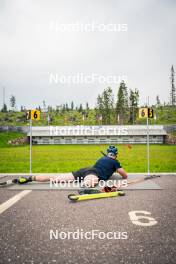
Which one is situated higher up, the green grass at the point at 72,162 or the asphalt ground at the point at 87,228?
the asphalt ground at the point at 87,228

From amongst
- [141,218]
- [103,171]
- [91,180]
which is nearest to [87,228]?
[141,218]

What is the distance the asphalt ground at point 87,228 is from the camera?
3.25m

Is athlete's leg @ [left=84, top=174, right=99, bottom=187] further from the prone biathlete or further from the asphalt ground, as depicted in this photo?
the asphalt ground

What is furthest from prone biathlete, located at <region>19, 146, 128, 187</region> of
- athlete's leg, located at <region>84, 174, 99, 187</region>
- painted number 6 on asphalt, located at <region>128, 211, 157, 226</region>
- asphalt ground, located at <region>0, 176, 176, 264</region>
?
painted number 6 on asphalt, located at <region>128, 211, 157, 226</region>

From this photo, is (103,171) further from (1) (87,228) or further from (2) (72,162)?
(2) (72,162)

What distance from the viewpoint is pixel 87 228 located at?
4262 mm

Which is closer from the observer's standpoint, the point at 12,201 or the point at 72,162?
the point at 12,201

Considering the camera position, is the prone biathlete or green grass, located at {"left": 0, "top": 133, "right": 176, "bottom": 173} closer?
the prone biathlete

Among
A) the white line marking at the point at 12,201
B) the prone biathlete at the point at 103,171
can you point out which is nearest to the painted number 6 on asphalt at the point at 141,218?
the prone biathlete at the point at 103,171

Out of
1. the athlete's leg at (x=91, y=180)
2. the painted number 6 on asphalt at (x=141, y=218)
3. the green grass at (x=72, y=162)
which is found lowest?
the green grass at (x=72, y=162)

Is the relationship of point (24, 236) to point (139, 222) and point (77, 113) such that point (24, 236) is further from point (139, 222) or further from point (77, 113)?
point (77, 113)

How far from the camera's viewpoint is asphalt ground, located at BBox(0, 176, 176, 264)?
3.25 metres

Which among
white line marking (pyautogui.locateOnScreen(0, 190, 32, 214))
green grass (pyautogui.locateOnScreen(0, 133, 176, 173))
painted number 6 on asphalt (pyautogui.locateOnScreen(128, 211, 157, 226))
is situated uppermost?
painted number 6 on asphalt (pyautogui.locateOnScreen(128, 211, 157, 226))

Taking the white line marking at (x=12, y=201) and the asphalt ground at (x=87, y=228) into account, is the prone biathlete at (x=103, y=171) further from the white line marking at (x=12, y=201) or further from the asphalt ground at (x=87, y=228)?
the white line marking at (x=12, y=201)
